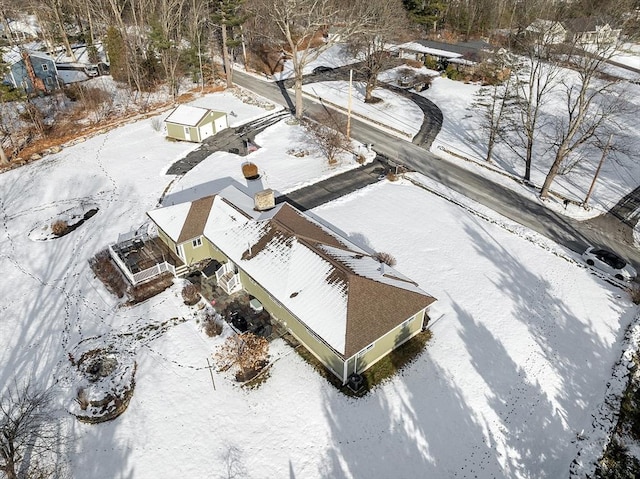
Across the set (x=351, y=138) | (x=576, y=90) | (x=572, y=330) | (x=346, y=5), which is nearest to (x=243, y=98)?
(x=351, y=138)

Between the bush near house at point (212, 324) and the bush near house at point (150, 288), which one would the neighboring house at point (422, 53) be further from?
the bush near house at point (212, 324)

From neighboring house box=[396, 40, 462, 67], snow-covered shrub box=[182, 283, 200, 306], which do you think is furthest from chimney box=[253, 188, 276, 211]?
neighboring house box=[396, 40, 462, 67]

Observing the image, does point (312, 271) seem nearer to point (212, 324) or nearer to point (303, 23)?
point (212, 324)

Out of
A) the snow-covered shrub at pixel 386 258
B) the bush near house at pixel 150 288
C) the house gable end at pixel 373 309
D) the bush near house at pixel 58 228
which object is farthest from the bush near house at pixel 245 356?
the bush near house at pixel 58 228

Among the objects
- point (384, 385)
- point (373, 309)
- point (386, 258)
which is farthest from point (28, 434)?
point (386, 258)

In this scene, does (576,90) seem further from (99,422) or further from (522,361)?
(99,422)
